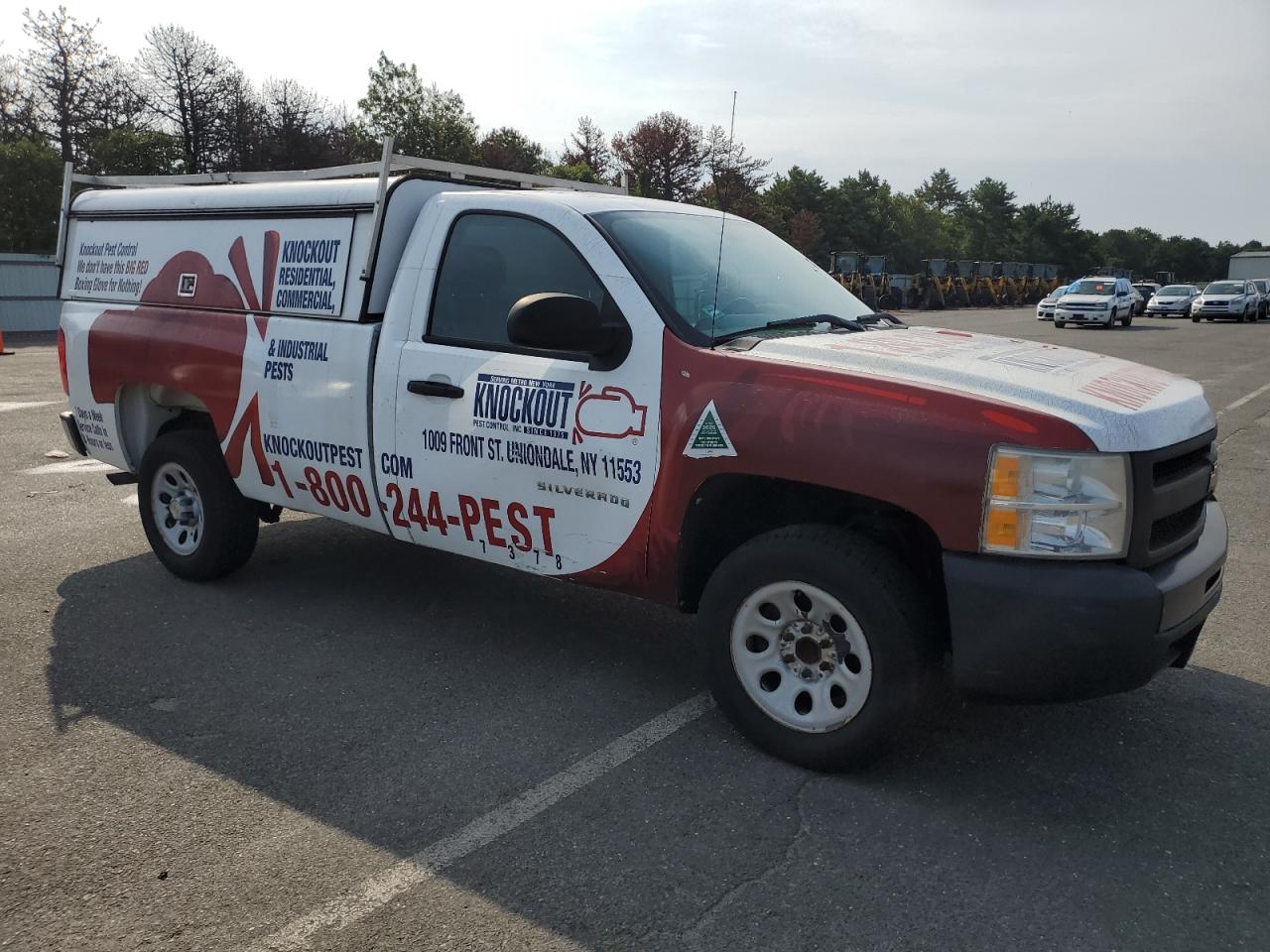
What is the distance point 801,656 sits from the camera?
3482mm

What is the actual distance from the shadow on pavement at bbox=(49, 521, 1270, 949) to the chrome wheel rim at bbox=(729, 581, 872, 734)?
226 millimetres

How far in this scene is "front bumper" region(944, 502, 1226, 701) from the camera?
2955 millimetres

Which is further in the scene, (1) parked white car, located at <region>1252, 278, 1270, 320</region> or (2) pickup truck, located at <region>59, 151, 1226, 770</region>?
(1) parked white car, located at <region>1252, 278, 1270, 320</region>

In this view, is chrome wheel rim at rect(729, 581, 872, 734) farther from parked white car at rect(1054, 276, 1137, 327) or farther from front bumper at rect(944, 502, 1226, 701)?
parked white car at rect(1054, 276, 1137, 327)

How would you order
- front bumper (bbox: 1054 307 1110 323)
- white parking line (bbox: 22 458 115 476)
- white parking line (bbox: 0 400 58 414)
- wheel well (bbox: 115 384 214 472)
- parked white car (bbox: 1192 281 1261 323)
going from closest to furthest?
wheel well (bbox: 115 384 214 472) → white parking line (bbox: 22 458 115 476) → white parking line (bbox: 0 400 58 414) → front bumper (bbox: 1054 307 1110 323) → parked white car (bbox: 1192 281 1261 323)

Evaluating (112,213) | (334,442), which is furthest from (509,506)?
(112,213)

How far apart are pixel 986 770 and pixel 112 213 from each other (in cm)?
518

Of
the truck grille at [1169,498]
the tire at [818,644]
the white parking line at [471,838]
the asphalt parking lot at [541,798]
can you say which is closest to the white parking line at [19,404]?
the asphalt parking lot at [541,798]

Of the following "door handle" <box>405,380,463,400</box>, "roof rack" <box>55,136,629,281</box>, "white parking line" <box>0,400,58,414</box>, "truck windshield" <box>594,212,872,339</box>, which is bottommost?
"white parking line" <box>0,400,58,414</box>

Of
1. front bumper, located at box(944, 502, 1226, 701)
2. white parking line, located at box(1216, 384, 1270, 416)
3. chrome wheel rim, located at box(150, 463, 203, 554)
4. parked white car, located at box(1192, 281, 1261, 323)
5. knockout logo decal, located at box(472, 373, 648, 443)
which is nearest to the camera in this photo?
front bumper, located at box(944, 502, 1226, 701)

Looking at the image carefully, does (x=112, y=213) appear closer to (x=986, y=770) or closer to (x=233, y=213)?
(x=233, y=213)

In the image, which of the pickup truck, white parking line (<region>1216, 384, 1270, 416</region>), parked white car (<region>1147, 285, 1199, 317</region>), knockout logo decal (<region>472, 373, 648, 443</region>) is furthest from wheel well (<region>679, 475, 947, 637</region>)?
parked white car (<region>1147, 285, 1199, 317</region>)

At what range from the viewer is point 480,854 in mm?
2998

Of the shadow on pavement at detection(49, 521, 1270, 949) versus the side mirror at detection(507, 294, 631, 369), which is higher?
the side mirror at detection(507, 294, 631, 369)
